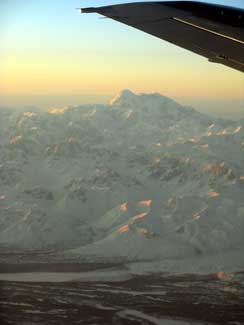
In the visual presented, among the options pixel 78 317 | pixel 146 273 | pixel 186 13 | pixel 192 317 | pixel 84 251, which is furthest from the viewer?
pixel 84 251

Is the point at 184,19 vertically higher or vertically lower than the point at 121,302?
higher

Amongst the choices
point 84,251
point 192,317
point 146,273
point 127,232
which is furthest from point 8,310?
point 127,232

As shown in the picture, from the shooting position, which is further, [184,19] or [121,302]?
[121,302]

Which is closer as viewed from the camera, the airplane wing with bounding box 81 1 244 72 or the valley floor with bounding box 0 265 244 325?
the airplane wing with bounding box 81 1 244 72

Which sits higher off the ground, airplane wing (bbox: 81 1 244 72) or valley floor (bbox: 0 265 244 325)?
airplane wing (bbox: 81 1 244 72)

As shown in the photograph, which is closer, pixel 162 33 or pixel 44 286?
pixel 162 33

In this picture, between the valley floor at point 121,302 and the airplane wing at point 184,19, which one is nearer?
the airplane wing at point 184,19

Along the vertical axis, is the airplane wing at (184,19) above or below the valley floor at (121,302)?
above

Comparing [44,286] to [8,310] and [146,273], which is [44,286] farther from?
[146,273]
